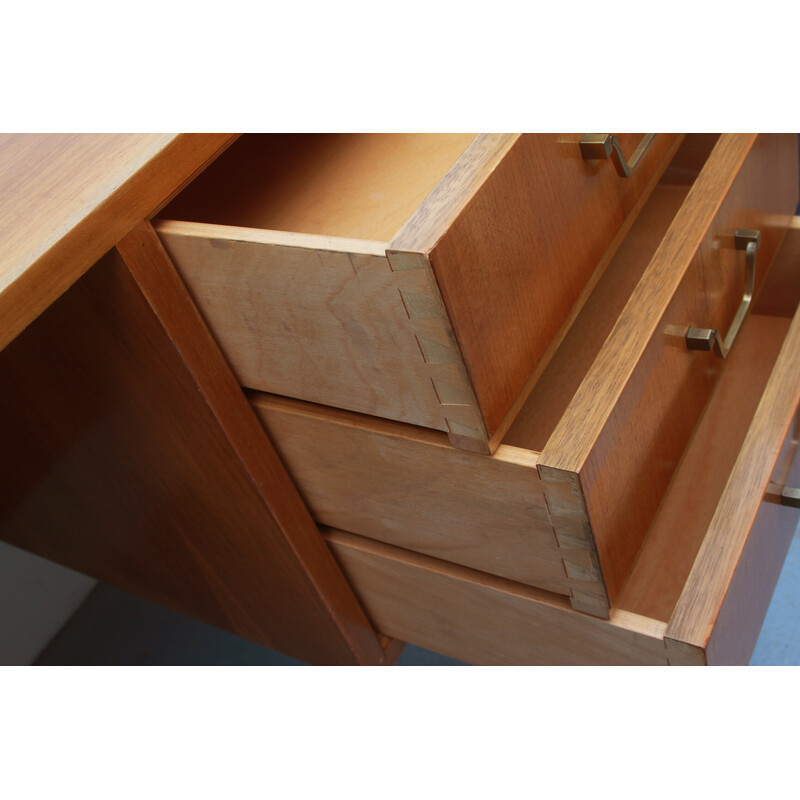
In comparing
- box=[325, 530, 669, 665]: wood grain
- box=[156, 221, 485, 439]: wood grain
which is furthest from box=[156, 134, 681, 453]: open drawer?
box=[325, 530, 669, 665]: wood grain

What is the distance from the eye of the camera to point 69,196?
1.43 feet

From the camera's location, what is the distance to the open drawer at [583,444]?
498mm

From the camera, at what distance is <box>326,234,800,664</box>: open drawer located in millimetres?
545

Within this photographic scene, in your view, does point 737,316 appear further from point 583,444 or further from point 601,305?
point 583,444

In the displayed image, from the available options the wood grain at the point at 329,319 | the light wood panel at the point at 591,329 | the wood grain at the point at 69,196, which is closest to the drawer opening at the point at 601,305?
→ the light wood panel at the point at 591,329

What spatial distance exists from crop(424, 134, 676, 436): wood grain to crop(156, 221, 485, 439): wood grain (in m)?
0.02

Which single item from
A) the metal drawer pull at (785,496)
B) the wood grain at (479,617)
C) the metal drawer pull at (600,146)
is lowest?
the wood grain at (479,617)

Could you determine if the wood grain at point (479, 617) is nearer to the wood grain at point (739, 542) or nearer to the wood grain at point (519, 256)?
the wood grain at point (739, 542)

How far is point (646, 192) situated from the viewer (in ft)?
2.08

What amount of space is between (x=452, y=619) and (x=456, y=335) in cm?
31

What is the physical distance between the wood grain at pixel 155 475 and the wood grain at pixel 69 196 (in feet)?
0.09

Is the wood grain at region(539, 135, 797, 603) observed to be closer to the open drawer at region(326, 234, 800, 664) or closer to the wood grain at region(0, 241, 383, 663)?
the open drawer at region(326, 234, 800, 664)

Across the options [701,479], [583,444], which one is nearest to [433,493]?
[583,444]

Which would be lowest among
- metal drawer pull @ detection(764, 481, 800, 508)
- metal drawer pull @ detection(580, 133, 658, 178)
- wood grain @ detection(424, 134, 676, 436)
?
wood grain @ detection(424, 134, 676, 436)
